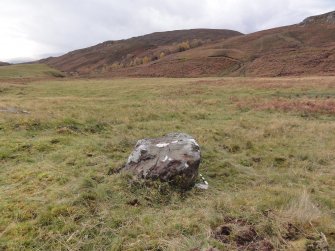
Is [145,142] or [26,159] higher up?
[145,142]

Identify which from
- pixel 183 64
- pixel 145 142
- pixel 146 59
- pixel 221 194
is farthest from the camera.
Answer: pixel 146 59

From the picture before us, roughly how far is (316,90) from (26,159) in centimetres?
2612

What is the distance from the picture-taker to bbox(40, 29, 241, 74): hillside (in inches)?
4232

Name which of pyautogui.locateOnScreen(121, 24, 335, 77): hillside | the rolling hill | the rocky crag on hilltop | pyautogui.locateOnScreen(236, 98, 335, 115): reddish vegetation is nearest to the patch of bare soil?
pyautogui.locateOnScreen(236, 98, 335, 115): reddish vegetation

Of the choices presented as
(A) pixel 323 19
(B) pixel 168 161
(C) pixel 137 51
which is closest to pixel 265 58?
(A) pixel 323 19

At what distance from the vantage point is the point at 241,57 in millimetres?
81500

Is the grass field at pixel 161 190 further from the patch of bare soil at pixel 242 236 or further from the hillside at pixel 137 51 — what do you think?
the hillside at pixel 137 51

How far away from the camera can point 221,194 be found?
25.9ft

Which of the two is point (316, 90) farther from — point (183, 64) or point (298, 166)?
point (183, 64)

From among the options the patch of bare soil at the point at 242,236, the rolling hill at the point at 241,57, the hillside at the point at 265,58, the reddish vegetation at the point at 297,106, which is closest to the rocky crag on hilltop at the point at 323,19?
the rolling hill at the point at 241,57

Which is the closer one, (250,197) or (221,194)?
(250,197)

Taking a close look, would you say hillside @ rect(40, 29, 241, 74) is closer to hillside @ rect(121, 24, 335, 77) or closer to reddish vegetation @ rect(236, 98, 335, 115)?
hillside @ rect(121, 24, 335, 77)

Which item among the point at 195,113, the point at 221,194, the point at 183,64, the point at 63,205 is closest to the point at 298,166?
the point at 221,194

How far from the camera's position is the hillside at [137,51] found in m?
108
